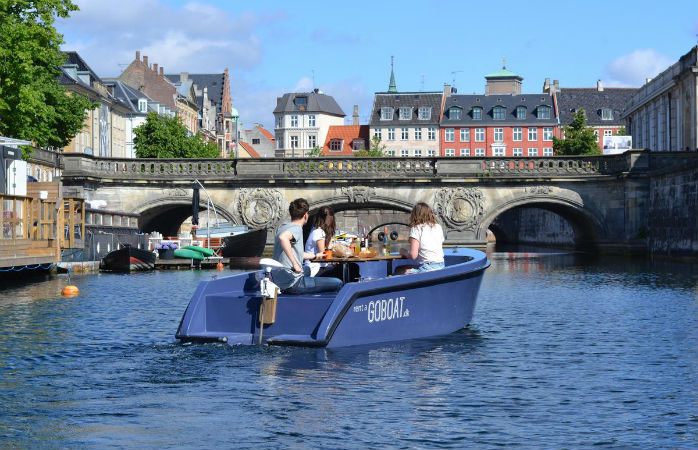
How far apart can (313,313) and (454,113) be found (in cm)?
10864

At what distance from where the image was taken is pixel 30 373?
1398 centimetres

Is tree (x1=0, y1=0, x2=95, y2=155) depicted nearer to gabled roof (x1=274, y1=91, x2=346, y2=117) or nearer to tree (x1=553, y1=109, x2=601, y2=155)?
tree (x1=553, y1=109, x2=601, y2=155)

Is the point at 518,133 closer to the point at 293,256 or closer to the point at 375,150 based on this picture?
the point at 375,150

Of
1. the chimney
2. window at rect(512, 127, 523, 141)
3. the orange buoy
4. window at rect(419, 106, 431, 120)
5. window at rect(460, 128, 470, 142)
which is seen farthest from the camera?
the chimney

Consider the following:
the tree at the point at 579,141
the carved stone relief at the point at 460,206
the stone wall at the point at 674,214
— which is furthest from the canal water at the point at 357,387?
the tree at the point at 579,141

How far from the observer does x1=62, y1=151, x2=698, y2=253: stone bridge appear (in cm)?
5453

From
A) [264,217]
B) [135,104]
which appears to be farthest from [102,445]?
[135,104]

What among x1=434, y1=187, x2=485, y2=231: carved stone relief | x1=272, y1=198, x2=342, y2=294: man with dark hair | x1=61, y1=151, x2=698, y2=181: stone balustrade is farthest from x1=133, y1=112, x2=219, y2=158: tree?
→ x1=272, y1=198, x2=342, y2=294: man with dark hair

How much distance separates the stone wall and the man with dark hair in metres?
33.2

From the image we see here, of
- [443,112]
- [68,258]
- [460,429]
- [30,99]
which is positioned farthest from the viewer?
[443,112]

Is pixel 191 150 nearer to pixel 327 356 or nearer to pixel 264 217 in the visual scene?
pixel 264 217

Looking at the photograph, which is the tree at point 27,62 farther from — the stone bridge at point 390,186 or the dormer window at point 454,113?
the dormer window at point 454,113

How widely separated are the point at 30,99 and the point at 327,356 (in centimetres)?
2497

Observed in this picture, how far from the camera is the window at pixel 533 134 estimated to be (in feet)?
392
